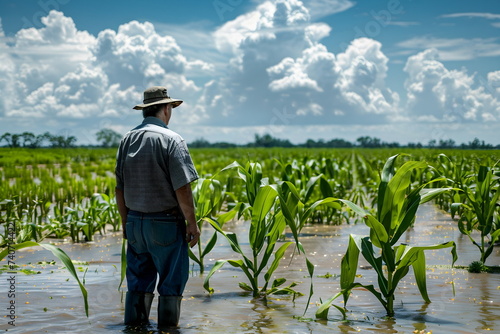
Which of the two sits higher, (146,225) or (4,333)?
(146,225)

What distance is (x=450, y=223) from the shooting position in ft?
31.4

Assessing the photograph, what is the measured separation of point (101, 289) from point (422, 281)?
268 cm

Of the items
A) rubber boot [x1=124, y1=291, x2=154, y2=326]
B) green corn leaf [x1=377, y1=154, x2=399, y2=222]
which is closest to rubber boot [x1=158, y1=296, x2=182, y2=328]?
rubber boot [x1=124, y1=291, x2=154, y2=326]

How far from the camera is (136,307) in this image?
397cm

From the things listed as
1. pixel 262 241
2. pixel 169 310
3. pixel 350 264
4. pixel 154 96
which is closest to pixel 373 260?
pixel 350 264

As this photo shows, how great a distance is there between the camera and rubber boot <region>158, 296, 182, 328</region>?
3.88 meters

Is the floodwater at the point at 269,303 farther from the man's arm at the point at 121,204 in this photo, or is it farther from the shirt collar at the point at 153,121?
the shirt collar at the point at 153,121

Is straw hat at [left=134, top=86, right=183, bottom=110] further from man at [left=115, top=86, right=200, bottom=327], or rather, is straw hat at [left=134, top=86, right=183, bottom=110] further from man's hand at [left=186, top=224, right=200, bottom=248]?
man's hand at [left=186, top=224, right=200, bottom=248]

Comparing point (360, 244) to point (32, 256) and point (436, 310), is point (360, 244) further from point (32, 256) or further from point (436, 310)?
point (32, 256)

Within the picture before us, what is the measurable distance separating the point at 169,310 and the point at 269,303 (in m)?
0.95

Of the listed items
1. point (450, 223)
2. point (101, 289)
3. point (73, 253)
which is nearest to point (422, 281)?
point (101, 289)

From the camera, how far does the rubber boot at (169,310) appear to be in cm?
388

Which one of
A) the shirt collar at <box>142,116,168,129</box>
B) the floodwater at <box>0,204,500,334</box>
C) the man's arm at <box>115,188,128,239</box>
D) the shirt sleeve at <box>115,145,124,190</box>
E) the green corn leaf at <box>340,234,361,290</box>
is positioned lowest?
the floodwater at <box>0,204,500,334</box>

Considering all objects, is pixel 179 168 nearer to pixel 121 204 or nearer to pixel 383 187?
pixel 121 204
